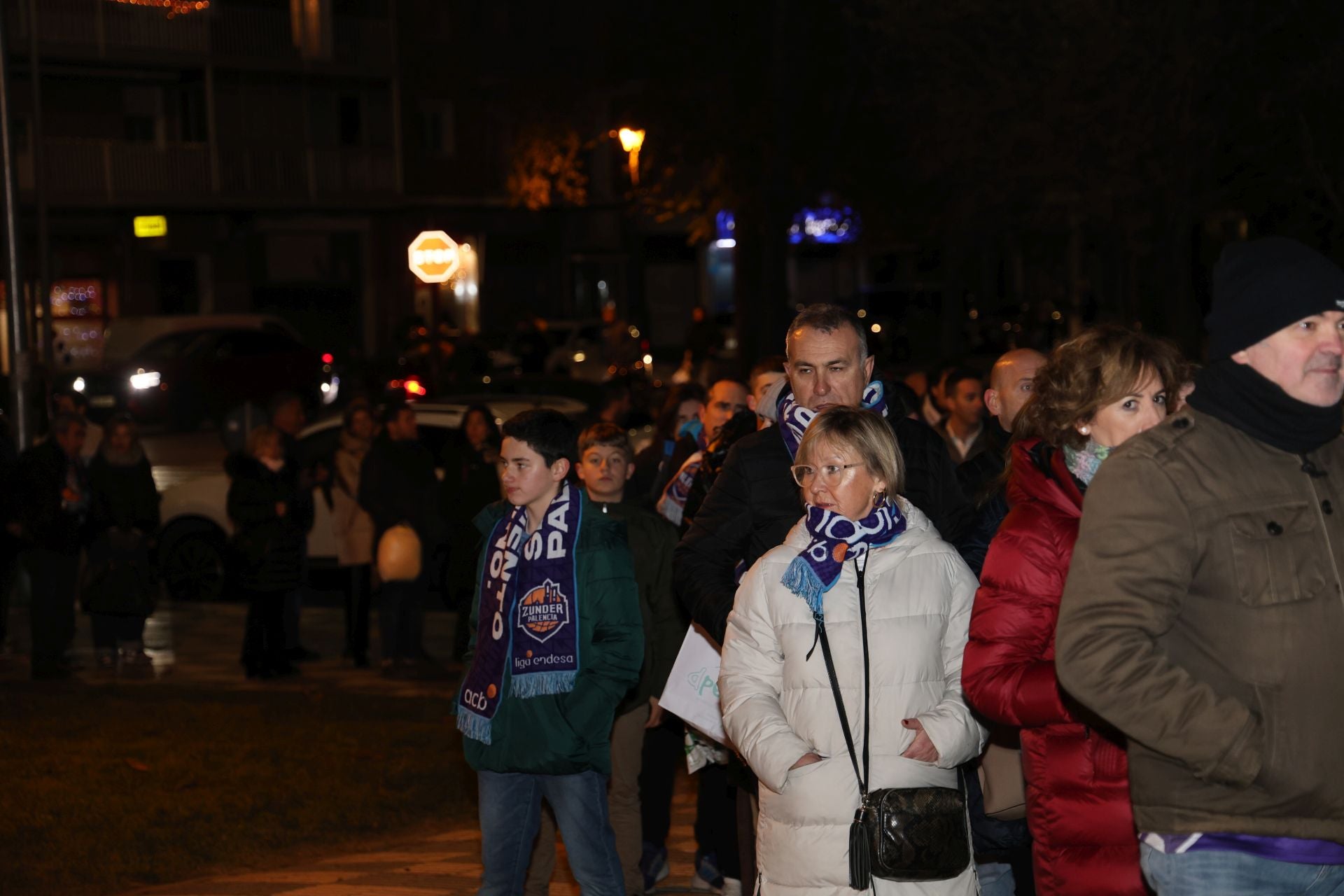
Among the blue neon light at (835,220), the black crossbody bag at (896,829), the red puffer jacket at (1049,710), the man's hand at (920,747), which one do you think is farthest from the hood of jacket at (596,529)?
the blue neon light at (835,220)

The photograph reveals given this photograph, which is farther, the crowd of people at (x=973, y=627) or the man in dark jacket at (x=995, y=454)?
the man in dark jacket at (x=995, y=454)

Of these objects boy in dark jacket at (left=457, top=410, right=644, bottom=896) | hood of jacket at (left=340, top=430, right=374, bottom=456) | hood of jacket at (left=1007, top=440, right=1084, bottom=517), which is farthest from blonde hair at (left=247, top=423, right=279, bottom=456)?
hood of jacket at (left=1007, top=440, right=1084, bottom=517)

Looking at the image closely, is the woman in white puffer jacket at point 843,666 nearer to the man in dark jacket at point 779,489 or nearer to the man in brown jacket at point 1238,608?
the man in dark jacket at point 779,489

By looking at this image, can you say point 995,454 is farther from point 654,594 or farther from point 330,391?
point 330,391

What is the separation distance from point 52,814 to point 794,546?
5.23 metres

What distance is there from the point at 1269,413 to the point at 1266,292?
228mm

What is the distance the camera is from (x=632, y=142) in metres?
25.0

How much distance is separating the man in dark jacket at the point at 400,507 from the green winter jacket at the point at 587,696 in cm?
642

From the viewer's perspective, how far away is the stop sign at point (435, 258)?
21547mm

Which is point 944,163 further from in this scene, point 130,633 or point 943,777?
point 943,777

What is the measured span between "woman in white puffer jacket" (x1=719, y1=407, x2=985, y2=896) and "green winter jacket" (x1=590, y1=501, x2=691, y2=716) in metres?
2.53

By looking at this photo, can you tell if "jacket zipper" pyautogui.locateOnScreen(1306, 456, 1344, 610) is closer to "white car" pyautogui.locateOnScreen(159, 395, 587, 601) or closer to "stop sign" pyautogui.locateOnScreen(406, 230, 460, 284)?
"white car" pyautogui.locateOnScreen(159, 395, 587, 601)

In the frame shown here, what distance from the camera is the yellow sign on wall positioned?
39719 millimetres

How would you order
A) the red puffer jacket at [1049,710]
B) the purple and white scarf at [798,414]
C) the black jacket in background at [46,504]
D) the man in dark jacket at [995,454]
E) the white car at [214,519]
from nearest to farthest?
the red puffer jacket at [1049,710] < the man in dark jacket at [995,454] < the purple and white scarf at [798,414] < the black jacket in background at [46,504] < the white car at [214,519]
